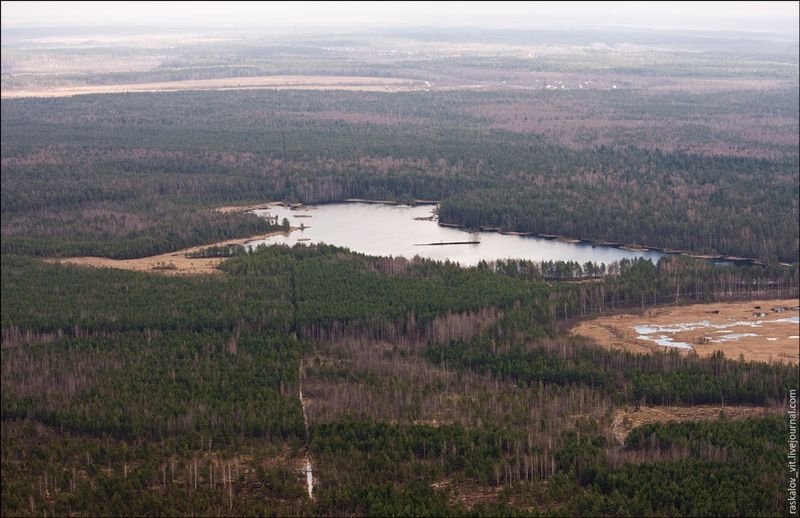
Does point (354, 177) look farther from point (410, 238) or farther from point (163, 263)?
point (163, 263)

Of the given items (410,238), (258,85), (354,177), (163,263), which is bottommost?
(410,238)

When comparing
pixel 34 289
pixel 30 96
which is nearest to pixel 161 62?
pixel 30 96

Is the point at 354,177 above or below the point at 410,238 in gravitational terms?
above

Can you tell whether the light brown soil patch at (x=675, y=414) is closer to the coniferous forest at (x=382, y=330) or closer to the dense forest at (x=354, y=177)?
the coniferous forest at (x=382, y=330)

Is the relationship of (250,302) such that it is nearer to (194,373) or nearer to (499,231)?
(194,373)

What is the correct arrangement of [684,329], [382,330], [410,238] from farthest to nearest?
1. [410,238]
2. [684,329]
3. [382,330]

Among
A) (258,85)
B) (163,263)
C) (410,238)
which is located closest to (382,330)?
(163,263)
